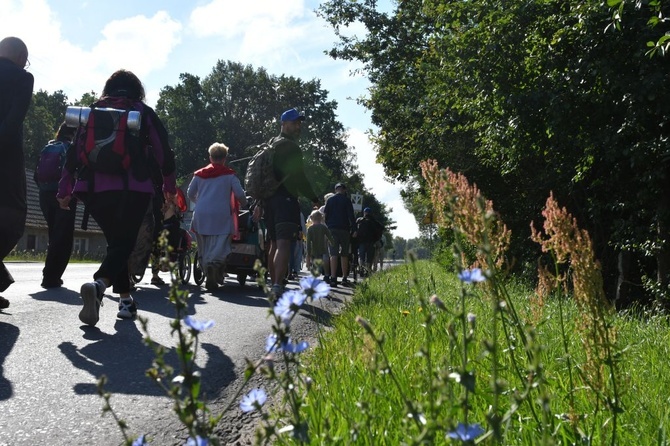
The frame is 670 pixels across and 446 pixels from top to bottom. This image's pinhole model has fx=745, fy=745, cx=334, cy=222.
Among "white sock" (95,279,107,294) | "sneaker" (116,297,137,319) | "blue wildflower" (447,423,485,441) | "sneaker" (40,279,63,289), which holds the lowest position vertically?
"sneaker" (116,297,137,319)

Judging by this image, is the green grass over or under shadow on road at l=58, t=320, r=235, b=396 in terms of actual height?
over

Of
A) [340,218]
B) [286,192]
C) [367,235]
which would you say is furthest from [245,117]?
[286,192]

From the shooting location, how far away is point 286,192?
8.38m

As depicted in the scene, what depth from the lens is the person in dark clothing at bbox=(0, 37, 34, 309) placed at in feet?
20.4

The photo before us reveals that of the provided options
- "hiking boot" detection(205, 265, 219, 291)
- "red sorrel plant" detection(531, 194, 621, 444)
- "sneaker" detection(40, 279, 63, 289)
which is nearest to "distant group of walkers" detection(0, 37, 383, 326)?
"sneaker" detection(40, 279, 63, 289)

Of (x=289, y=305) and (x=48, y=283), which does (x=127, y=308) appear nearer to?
(x=48, y=283)

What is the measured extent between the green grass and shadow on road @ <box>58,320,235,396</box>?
0.67 metres

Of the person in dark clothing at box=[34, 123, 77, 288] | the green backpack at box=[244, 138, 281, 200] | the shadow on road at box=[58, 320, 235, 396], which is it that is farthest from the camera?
the person in dark clothing at box=[34, 123, 77, 288]

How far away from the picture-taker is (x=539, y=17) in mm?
10117

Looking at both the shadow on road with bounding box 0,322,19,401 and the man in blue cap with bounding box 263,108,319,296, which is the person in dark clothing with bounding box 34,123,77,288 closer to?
the man in blue cap with bounding box 263,108,319,296

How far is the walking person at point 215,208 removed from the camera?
33.0ft

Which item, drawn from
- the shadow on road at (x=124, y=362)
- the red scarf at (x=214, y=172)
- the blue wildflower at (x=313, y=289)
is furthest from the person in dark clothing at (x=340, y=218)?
the blue wildflower at (x=313, y=289)

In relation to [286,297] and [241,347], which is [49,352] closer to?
[241,347]

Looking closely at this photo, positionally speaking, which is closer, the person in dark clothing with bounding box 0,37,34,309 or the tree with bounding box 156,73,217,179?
the person in dark clothing with bounding box 0,37,34,309
